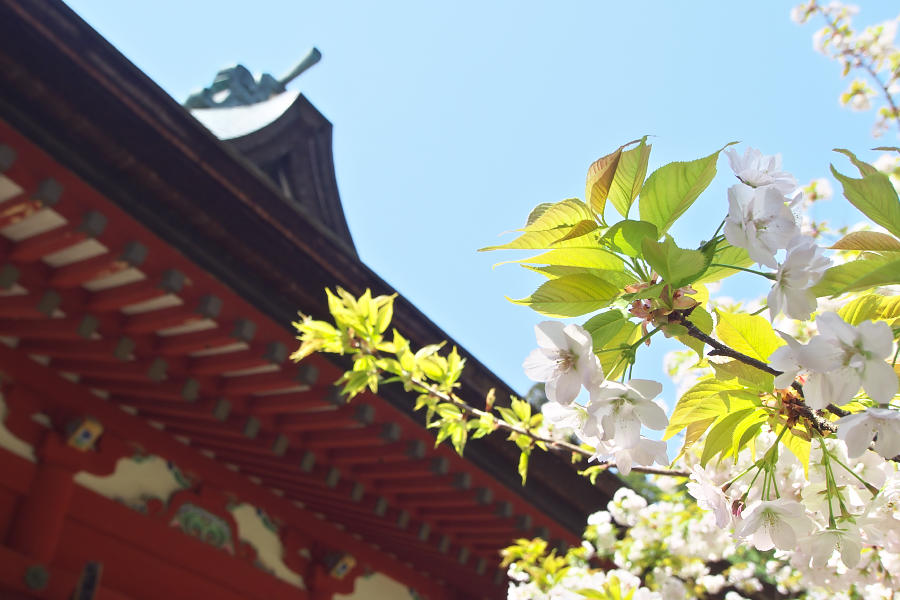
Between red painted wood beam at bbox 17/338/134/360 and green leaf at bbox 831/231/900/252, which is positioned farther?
red painted wood beam at bbox 17/338/134/360

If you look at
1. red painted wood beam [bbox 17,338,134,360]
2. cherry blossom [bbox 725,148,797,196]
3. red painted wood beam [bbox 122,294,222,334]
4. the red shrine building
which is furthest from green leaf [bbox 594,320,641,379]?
red painted wood beam [bbox 17,338,134,360]

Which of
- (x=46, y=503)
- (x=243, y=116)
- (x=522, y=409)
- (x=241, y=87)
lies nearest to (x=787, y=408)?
(x=522, y=409)

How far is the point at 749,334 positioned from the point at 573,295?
0.86 ft

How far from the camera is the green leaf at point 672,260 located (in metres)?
0.88

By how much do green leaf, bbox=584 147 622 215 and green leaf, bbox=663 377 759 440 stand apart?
31 centimetres

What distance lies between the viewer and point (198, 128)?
284 centimetres

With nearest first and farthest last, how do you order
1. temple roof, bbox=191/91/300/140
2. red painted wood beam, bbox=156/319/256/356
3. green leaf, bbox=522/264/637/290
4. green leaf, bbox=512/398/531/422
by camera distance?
1. green leaf, bbox=522/264/637/290
2. green leaf, bbox=512/398/531/422
3. red painted wood beam, bbox=156/319/256/356
4. temple roof, bbox=191/91/300/140

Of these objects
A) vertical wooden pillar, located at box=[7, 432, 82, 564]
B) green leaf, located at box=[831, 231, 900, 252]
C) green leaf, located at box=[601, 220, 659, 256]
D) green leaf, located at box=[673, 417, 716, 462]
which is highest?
green leaf, located at box=[831, 231, 900, 252]

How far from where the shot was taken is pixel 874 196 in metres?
0.89

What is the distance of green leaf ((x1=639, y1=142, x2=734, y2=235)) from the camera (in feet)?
3.10

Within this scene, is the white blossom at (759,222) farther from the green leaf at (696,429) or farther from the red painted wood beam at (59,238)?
the red painted wood beam at (59,238)

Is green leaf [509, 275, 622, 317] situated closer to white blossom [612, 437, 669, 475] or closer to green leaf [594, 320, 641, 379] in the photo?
green leaf [594, 320, 641, 379]

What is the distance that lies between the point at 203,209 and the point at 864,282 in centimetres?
→ 265

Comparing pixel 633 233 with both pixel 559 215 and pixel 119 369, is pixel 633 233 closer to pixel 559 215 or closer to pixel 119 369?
pixel 559 215
